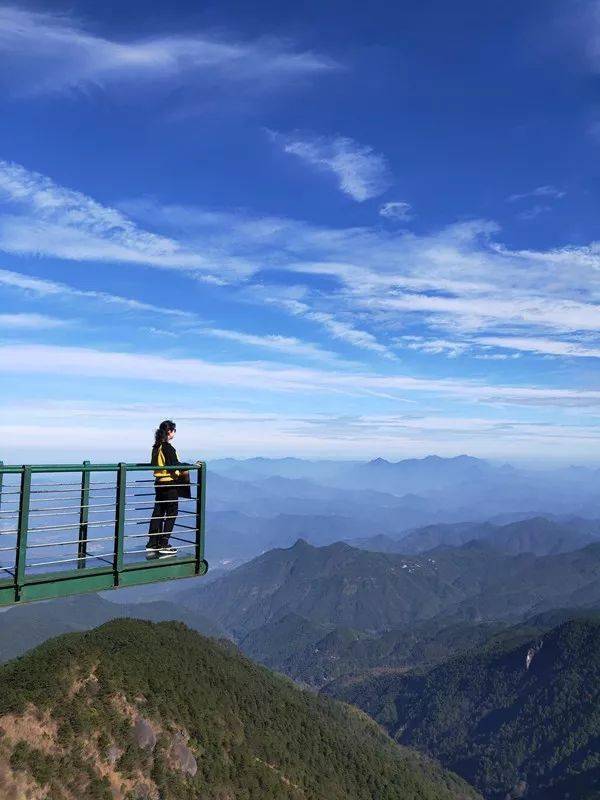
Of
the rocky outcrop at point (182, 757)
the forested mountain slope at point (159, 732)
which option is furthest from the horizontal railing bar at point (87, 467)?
the rocky outcrop at point (182, 757)

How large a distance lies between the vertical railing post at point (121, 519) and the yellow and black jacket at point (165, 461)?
138 cm

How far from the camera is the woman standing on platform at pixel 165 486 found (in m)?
15.0

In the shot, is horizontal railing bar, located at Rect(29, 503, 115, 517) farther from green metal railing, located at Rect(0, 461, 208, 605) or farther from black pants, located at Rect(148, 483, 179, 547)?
black pants, located at Rect(148, 483, 179, 547)

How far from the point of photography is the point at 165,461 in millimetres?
15695

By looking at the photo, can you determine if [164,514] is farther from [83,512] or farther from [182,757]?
[182,757]

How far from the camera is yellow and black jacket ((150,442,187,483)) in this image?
15.2 m

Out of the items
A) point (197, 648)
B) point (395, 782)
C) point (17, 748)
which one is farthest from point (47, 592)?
point (395, 782)

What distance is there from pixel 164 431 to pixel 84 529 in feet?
10.9

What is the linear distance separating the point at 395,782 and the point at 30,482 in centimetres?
17591

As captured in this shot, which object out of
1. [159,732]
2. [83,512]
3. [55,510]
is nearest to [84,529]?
[83,512]

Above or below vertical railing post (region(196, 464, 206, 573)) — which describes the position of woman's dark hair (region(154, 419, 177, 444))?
above

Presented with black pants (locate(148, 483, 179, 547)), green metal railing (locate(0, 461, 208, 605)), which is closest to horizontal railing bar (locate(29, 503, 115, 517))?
green metal railing (locate(0, 461, 208, 605))

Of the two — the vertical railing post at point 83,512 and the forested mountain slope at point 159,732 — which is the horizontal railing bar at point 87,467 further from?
the forested mountain slope at point 159,732

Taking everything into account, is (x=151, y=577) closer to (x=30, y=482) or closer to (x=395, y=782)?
(x=30, y=482)
